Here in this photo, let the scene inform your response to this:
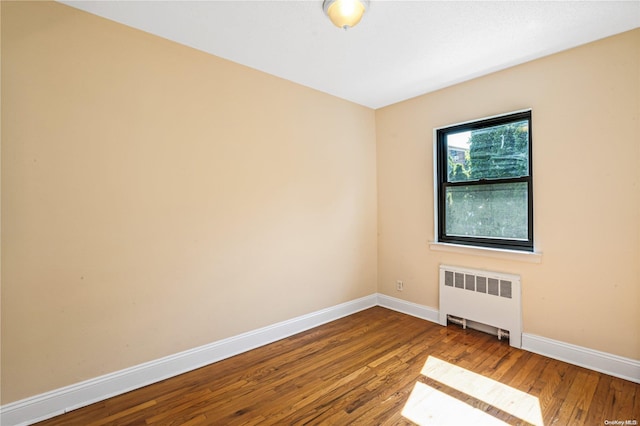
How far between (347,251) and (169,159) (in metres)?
2.27

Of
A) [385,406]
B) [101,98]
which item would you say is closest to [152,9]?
[101,98]

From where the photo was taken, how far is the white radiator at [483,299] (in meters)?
2.83

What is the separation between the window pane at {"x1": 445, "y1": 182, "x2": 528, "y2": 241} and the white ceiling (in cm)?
120

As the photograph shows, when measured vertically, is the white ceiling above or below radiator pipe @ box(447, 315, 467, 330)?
above

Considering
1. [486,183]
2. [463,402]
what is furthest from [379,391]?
[486,183]

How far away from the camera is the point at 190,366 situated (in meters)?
2.49

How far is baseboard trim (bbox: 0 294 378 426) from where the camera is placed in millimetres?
1876

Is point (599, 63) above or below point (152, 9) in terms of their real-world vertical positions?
below

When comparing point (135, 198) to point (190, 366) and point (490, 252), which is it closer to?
point (190, 366)

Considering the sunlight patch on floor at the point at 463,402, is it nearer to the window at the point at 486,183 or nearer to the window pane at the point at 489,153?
the window at the point at 486,183

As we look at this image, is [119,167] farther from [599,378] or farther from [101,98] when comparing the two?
[599,378]

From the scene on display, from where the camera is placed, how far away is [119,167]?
7.16 feet

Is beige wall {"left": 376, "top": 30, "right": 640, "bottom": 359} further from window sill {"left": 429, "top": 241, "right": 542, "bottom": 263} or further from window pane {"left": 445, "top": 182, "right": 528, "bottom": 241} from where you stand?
window pane {"left": 445, "top": 182, "right": 528, "bottom": 241}

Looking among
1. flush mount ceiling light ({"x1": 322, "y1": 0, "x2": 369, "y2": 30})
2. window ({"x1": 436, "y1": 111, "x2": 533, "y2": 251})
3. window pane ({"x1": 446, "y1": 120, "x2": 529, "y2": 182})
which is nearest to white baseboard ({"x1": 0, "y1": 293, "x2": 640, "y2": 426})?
window ({"x1": 436, "y1": 111, "x2": 533, "y2": 251})
